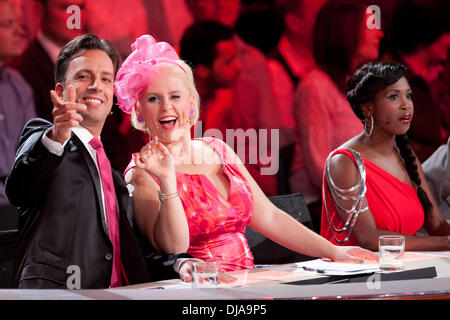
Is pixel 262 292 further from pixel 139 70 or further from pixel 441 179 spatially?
pixel 441 179

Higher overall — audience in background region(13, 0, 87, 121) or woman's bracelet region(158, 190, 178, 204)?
audience in background region(13, 0, 87, 121)

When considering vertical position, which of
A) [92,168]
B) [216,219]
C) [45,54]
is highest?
[45,54]

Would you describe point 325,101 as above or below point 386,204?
above

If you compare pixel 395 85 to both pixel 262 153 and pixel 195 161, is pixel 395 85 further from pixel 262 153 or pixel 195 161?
pixel 262 153

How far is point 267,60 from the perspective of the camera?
5.23m

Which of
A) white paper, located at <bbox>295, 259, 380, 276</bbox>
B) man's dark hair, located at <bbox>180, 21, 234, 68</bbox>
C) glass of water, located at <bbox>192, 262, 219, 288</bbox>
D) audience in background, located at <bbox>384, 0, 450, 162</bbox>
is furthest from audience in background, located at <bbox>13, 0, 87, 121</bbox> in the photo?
audience in background, located at <bbox>384, 0, 450, 162</bbox>

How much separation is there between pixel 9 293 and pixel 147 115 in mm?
1051

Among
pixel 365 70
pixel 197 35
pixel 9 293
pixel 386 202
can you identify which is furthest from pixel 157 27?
pixel 9 293

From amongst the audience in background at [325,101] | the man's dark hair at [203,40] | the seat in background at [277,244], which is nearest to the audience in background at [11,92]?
the man's dark hair at [203,40]

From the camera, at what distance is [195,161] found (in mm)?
2689

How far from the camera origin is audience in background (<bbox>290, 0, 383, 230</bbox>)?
16.7 ft

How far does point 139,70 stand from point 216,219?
0.65 m

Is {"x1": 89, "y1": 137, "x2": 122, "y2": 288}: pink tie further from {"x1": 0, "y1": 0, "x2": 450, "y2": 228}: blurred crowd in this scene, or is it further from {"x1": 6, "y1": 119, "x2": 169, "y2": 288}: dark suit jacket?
{"x1": 0, "y1": 0, "x2": 450, "y2": 228}: blurred crowd

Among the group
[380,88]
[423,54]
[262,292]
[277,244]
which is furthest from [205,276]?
[423,54]
